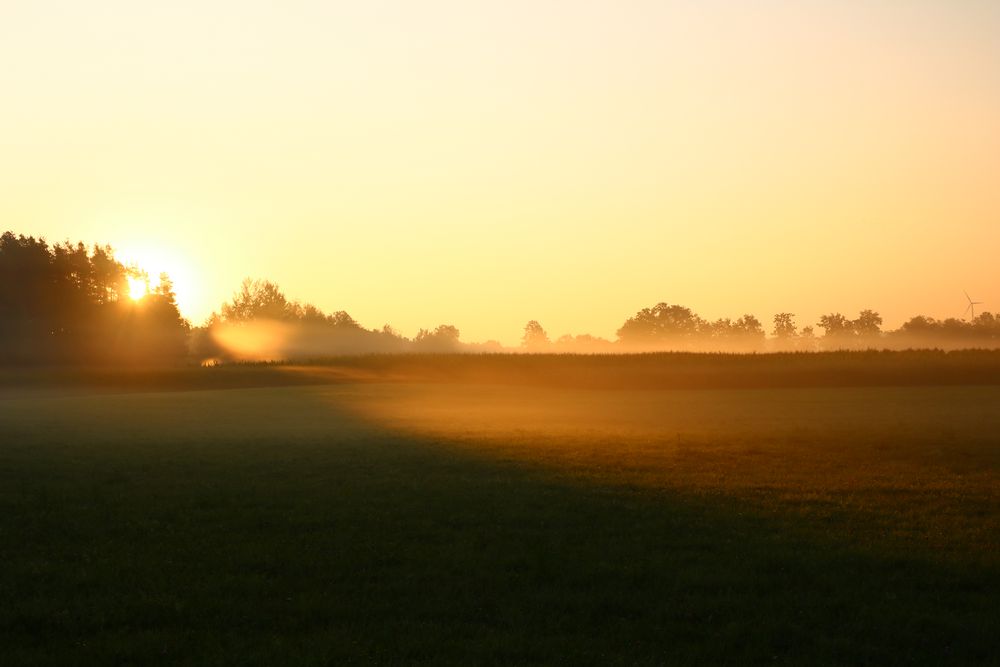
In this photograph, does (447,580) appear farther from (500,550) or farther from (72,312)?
(72,312)

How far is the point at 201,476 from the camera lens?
73.3 ft

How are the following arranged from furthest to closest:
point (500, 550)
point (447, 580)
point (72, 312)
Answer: point (72, 312) → point (500, 550) → point (447, 580)

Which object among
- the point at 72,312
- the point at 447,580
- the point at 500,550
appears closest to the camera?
the point at 447,580

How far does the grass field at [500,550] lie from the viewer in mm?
10328

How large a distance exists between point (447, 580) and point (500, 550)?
5.74ft

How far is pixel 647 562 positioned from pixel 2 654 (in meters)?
7.97

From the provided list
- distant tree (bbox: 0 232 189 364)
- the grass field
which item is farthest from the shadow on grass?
distant tree (bbox: 0 232 189 364)

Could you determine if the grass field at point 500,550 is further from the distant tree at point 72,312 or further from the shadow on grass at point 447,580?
the distant tree at point 72,312

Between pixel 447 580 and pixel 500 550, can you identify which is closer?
pixel 447 580

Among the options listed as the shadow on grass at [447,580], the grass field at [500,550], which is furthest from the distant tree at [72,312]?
the shadow on grass at [447,580]

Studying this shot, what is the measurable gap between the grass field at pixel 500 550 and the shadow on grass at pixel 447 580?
45 mm

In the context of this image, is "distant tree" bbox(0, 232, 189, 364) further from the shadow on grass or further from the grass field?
the shadow on grass

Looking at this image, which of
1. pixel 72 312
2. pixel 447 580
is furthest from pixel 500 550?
pixel 72 312

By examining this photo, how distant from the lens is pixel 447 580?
12.6 metres
